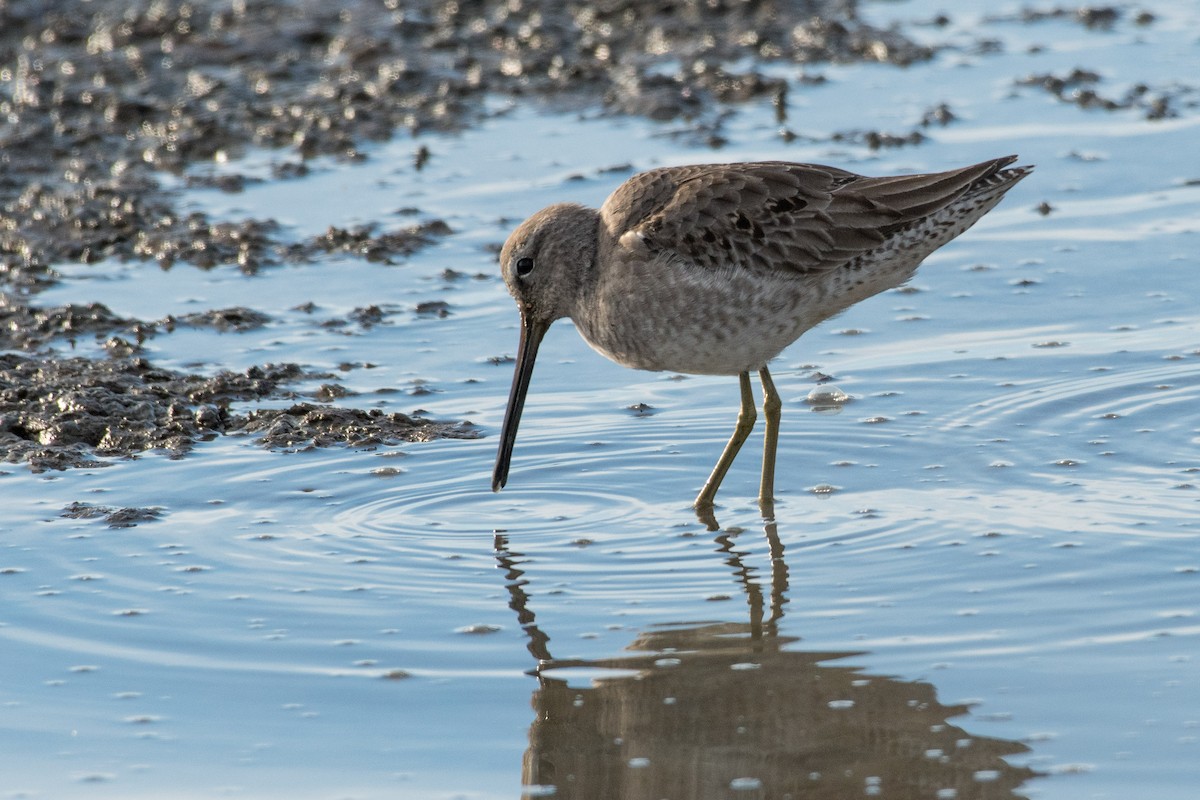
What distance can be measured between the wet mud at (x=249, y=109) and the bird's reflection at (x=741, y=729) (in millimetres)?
1893

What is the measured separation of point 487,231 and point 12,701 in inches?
162

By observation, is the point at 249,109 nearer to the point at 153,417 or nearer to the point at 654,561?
the point at 153,417

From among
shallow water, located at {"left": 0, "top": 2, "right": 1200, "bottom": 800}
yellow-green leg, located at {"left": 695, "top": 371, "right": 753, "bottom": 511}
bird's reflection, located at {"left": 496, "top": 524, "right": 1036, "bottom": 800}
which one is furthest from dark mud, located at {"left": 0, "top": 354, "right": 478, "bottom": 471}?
bird's reflection, located at {"left": 496, "top": 524, "right": 1036, "bottom": 800}

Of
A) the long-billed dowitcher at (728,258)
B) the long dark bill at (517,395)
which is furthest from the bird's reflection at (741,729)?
the long-billed dowitcher at (728,258)

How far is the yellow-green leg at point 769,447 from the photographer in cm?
546

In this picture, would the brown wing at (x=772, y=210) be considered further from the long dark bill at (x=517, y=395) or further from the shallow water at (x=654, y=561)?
the shallow water at (x=654, y=561)

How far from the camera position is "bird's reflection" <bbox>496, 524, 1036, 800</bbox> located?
12.3ft

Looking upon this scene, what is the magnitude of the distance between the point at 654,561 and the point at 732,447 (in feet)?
2.42

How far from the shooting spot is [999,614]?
4.49 meters

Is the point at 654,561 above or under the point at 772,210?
under

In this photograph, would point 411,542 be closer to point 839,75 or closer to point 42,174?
point 42,174

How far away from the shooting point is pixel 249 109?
373 inches

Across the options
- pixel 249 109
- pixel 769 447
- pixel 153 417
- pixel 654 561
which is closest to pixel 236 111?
pixel 249 109

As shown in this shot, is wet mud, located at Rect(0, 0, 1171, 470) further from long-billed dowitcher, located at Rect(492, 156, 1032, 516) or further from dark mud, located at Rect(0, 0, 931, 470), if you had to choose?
long-billed dowitcher, located at Rect(492, 156, 1032, 516)
